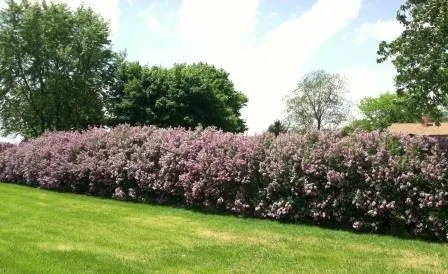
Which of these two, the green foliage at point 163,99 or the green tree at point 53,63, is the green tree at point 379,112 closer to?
the green foliage at point 163,99

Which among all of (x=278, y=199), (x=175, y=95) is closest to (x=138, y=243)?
(x=278, y=199)

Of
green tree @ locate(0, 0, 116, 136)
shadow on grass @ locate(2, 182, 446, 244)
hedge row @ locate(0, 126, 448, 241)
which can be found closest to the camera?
hedge row @ locate(0, 126, 448, 241)

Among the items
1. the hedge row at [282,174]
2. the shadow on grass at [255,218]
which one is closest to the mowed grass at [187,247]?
the shadow on grass at [255,218]

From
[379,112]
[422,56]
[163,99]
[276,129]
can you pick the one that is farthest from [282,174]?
[379,112]

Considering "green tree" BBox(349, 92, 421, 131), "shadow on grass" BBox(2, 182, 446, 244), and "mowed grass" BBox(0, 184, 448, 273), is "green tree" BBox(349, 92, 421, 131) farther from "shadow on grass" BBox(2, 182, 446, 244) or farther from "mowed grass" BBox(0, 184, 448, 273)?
"mowed grass" BBox(0, 184, 448, 273)

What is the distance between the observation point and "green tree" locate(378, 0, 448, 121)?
41.3 feet

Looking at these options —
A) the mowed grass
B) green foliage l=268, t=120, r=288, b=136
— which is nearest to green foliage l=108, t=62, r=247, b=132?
green foliage l=268, t=120, r=288, b=136

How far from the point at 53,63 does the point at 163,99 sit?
9.00 m

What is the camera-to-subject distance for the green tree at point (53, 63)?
31688 mm

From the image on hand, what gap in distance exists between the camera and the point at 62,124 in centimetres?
3375

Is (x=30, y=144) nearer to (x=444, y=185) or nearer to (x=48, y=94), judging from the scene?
(x=48, y=94)

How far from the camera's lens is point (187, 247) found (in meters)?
9.91

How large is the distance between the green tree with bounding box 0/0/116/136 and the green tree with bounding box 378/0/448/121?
22.1m

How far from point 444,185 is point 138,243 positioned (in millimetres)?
6126
